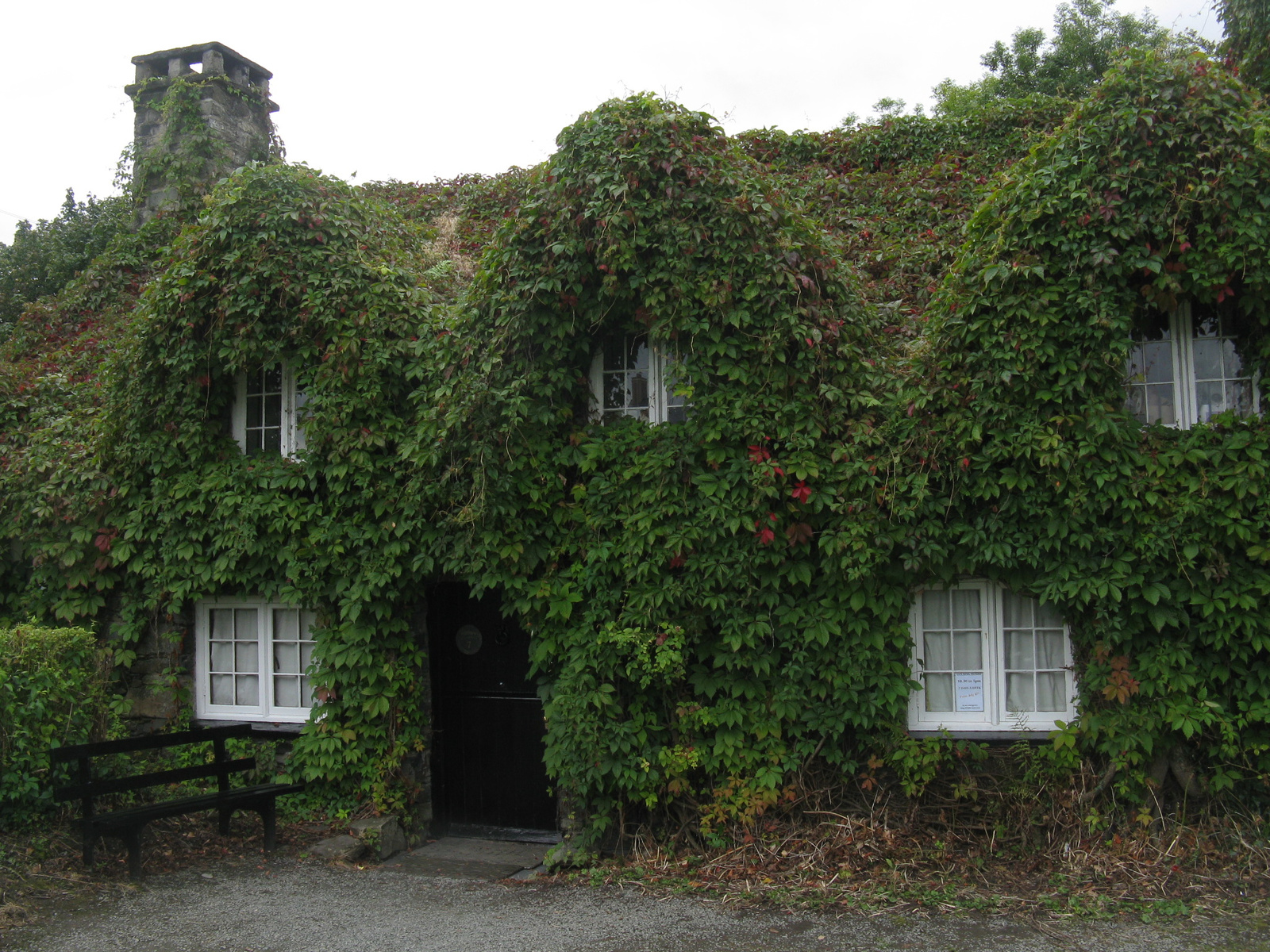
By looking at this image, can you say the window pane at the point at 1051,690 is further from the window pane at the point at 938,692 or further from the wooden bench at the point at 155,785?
the wooden bench at the point at 155,785

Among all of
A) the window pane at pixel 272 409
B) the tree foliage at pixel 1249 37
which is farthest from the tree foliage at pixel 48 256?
the tree foliage at pixel 1249 37

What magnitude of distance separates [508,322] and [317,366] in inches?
82.0

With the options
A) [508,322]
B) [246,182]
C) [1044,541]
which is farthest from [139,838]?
[1044,541]

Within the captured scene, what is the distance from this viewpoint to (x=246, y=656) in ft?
28.7

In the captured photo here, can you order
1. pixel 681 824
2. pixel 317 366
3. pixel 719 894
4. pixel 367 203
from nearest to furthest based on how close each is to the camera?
pixel 719 894 < pixel 681 824 < pixel 317 366 < pixel 367 203

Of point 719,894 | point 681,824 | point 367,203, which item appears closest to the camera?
point 719,894

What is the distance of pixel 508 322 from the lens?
7.52 meters

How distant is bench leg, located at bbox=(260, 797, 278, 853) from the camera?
757 cm

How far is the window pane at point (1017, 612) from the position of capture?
23.5ft

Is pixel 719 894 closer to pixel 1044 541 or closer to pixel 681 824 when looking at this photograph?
pixel 681 824

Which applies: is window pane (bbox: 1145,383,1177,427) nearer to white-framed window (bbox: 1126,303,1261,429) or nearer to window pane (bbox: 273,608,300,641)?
white-framed window (bbox: 1126,303,1261,429)

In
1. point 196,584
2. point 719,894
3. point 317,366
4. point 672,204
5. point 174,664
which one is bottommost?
point 719,894

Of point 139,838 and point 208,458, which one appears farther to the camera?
point 208,458

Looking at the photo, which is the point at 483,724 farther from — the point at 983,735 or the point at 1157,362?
the point at 1157,362
